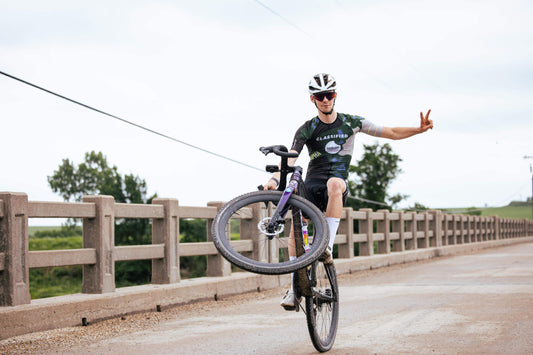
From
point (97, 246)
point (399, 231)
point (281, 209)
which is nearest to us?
point (281, 209)

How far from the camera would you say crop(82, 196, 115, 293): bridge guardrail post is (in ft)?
28.2

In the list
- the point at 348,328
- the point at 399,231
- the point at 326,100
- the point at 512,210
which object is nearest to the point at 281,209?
the point at 326,100

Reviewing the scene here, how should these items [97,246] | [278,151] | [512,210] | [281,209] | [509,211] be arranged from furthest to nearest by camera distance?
[512,210] < [509,211] < [97,246] < [278,151] < [281,209]

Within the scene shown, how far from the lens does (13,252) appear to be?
7.30m

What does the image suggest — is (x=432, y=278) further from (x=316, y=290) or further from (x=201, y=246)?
(x=316, y=290)

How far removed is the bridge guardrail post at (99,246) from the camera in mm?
8602

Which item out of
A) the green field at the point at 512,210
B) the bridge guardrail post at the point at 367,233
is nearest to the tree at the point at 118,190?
the bridge guardrail post at the point at 367,233

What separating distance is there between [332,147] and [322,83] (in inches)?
21.5

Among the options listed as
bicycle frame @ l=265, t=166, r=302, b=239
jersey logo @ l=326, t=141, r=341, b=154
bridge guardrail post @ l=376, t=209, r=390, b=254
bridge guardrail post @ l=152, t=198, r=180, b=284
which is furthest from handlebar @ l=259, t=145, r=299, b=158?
bridge guardrail post @ l=376, t=209, r=390, b=254

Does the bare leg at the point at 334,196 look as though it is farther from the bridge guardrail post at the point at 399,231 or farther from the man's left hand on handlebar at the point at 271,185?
the bridge guardrail post at the point at 399,231

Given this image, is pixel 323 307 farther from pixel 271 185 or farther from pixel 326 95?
pixel 326 95

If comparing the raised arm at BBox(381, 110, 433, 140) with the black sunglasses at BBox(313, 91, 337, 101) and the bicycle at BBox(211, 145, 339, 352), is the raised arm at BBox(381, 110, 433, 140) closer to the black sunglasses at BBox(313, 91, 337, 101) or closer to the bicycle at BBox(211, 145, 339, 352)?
the black sunglasses at BBox(313, 91, 337, 101)

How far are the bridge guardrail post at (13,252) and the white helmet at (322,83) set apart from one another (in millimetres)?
3684

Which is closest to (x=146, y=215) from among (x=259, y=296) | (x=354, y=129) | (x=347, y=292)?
(x=259, y=296)
